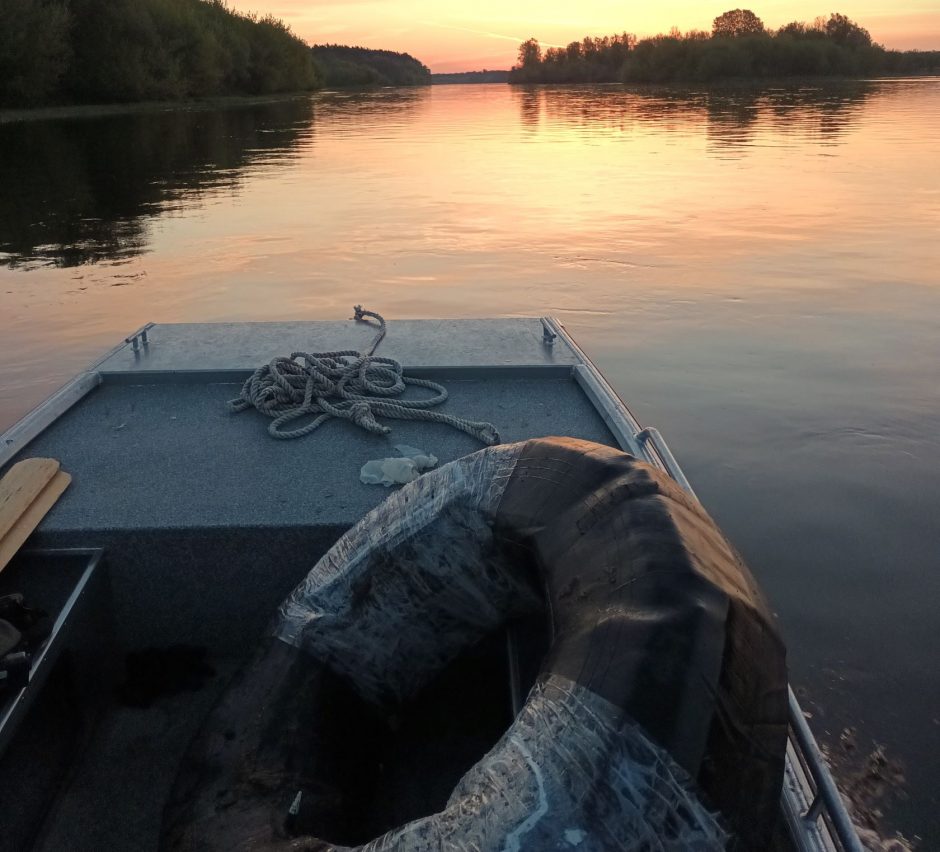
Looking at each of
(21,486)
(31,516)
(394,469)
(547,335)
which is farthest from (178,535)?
(547,335)

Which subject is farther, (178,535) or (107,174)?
(107,174)

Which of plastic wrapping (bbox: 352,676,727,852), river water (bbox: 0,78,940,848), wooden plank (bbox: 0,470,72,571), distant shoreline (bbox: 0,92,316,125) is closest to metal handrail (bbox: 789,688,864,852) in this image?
plastic wrapping (bbox: 352,676,727,852)

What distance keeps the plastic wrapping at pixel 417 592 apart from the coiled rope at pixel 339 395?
42.1 inches

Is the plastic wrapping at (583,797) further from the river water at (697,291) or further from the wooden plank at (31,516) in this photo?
the river water at (697,291)

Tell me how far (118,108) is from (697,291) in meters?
43.1

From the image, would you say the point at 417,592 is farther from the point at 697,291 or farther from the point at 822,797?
the point at 697,291

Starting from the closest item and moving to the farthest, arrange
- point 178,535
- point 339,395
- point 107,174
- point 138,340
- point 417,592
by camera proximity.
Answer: point 417,592
point 178,535
point 339,395
point 138,340
point 107,174

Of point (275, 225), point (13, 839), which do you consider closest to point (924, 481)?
point (13, 839)

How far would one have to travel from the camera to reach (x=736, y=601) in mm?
1535

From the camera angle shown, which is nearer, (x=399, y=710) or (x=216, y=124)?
(x=399, y=710)

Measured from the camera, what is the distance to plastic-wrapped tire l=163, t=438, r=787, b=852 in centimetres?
136

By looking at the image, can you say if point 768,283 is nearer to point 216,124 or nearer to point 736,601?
point 736,601

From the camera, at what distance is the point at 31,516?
2676 mm

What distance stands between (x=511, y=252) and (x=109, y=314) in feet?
17.2
